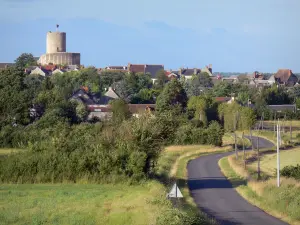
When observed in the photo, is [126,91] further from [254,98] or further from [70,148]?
[70,148]

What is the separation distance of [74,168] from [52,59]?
140092 mm

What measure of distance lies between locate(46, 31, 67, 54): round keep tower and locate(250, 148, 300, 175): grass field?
115075 mm

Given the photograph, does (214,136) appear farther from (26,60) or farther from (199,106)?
(26,60)

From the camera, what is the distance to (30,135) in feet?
148

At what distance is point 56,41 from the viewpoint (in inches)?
6663

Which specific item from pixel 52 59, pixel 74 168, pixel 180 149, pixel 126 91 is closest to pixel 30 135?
pixel 180 149

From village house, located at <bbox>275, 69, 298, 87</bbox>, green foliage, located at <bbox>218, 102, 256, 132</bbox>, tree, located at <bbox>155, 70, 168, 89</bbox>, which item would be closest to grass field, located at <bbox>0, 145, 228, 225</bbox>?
green foliage, located at <bbox>218, 102, 256, 132</bbox>

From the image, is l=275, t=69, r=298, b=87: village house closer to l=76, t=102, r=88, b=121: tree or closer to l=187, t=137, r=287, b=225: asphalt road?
l=76, t=102, r=88, b=121: tree

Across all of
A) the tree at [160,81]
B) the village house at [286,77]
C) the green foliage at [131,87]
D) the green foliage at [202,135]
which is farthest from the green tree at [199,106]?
the village house at [286,77]

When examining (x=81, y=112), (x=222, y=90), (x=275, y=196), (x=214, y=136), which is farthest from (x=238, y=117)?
(x=275, y=196)

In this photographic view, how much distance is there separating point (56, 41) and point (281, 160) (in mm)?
124076

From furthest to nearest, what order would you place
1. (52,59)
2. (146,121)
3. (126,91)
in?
Result: (52,59) → (126,91) → (146,121)

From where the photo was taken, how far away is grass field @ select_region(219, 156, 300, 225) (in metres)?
22.6

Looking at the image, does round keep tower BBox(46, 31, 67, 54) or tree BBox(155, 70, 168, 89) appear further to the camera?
round keep tower BBox(46, 31, 67, 54)
